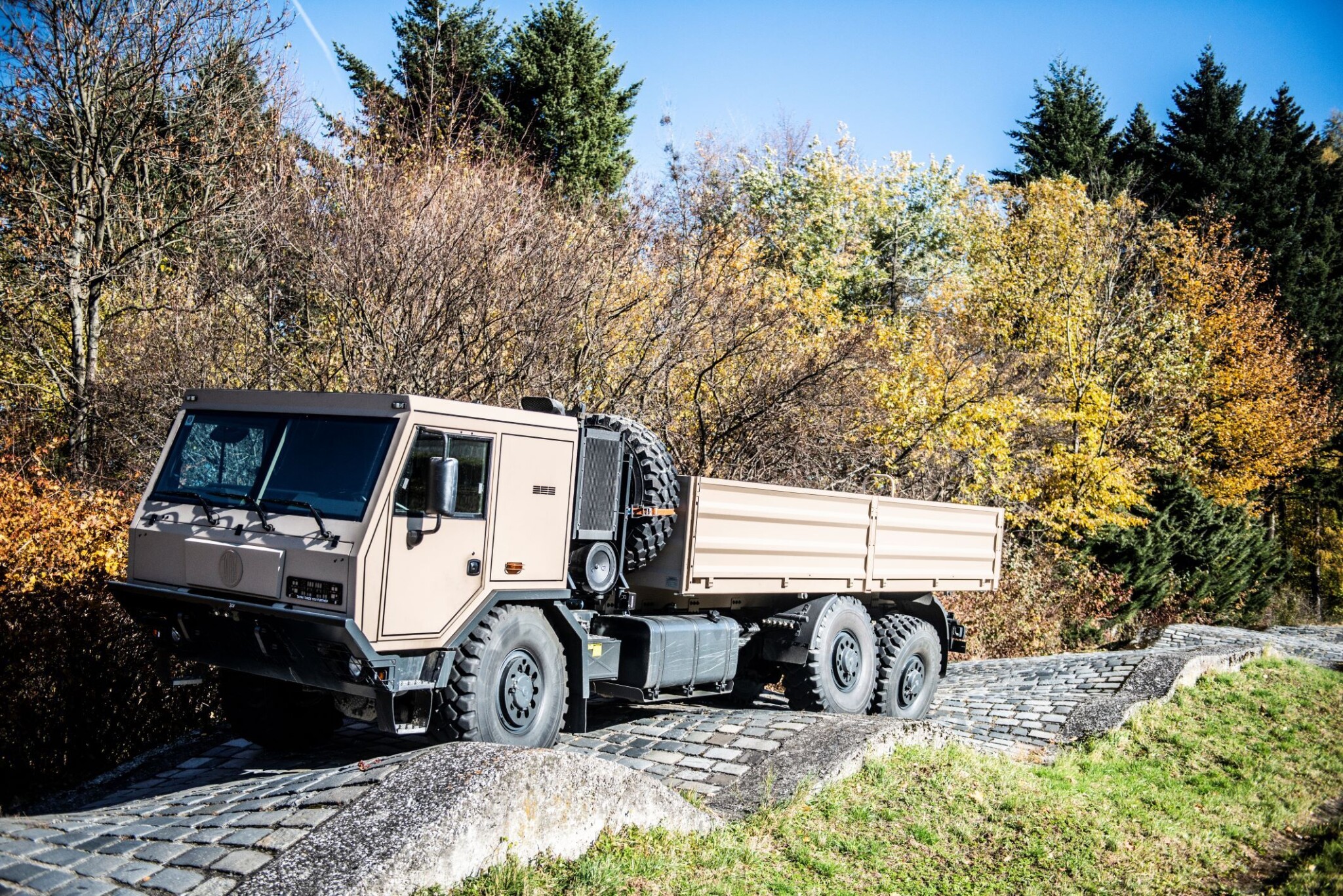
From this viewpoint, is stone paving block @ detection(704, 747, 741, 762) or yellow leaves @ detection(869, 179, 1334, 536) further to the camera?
yellow leaves @ detection(869, 179, 1334, 536)

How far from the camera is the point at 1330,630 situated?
26.0 m

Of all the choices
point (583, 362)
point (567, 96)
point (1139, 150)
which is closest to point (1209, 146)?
point (1139, 150)

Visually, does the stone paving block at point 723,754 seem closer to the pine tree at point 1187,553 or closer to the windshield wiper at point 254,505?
the windshield wiper at point 254,505

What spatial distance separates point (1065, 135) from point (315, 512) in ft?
122

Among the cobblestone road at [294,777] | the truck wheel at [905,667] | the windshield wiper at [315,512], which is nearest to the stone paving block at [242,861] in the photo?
the cobblestone road at [294,777]

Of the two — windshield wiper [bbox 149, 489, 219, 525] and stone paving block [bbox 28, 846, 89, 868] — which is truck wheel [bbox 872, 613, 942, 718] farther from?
stone paving block [bbox 28, 846, 89, 868]

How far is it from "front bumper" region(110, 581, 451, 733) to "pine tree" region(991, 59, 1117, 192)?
3490 centimetres

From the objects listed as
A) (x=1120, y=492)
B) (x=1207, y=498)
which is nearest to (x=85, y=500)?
(x=1120, y=492)

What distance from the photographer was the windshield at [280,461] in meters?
6.14

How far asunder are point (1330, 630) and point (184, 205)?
27.1m

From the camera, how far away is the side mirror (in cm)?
602

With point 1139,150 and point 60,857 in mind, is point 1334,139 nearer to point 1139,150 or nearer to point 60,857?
point 1139,150

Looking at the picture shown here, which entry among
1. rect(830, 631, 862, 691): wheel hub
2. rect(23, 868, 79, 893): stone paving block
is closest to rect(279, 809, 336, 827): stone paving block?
rect(23, 868, 79, 893): stone paving block

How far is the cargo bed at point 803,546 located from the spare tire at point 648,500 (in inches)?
3.8
